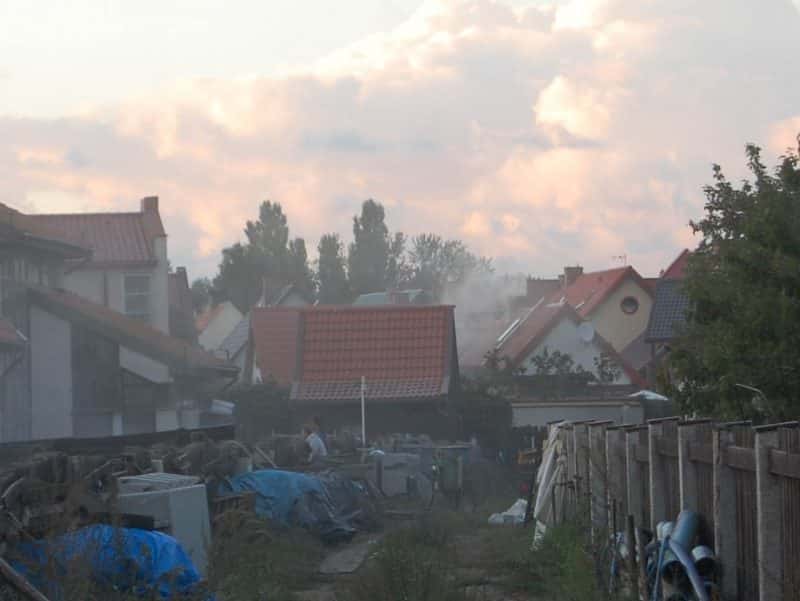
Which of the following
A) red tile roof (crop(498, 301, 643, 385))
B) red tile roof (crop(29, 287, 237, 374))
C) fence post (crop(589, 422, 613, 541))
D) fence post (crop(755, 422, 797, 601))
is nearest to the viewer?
fence post (crop(755, 422, 797, 601))

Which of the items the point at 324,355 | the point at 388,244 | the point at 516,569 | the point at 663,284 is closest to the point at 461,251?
the point at 388,244

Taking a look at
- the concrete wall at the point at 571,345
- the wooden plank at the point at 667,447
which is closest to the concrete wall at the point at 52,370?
the wooden plank at the point at 667,447

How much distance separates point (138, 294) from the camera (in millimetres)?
54781

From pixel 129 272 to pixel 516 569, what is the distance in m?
41.0

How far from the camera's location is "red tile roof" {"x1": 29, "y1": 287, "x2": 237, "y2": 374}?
33.9m

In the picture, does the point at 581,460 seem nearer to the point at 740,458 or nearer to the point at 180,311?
the point at 740,458

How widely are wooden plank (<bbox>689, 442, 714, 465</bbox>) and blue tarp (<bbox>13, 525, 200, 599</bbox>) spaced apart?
11.8 feet

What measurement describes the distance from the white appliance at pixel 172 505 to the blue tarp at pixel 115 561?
226 cm

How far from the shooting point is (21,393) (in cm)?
3162

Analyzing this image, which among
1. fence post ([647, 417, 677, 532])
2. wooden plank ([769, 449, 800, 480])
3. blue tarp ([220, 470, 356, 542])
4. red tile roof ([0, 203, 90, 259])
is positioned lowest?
blue tarp ([220, 470, 356, 542])

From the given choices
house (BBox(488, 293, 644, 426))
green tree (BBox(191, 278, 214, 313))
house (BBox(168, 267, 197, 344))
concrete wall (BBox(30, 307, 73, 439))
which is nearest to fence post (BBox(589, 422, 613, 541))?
concrete wall (BBox(30, 307, 73, 439))

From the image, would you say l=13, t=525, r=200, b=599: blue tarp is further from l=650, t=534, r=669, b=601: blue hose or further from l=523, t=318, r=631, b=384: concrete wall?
l=523, t=318, r=631, b=384: concrete wall

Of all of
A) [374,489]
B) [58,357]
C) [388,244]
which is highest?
[388,244]

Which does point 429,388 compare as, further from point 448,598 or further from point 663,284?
point 448,598
